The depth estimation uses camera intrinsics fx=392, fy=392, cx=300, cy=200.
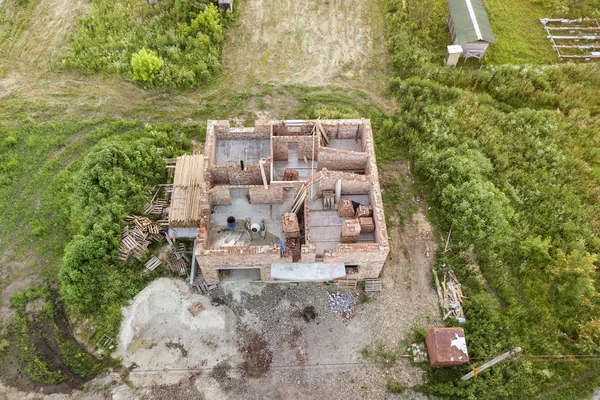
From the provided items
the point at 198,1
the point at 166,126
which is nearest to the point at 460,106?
the point at 166,126

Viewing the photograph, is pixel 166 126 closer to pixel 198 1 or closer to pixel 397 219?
pixel 198 1

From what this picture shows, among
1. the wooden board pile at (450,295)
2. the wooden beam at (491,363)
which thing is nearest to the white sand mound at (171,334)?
the wooden board pile at (450,295)

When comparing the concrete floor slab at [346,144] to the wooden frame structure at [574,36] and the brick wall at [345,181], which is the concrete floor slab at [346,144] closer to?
the brick wall at [345,181]

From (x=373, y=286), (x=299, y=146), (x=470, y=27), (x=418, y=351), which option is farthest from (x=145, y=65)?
(x=418, y=351)

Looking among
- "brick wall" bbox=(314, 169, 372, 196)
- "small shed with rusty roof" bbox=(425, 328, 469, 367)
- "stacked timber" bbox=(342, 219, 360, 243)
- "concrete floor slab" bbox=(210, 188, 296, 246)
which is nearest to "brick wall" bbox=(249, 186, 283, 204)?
"concrete floor slab" bbox=(210, 188, 296, 246)

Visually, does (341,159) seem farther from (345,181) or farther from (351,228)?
(351,228)
